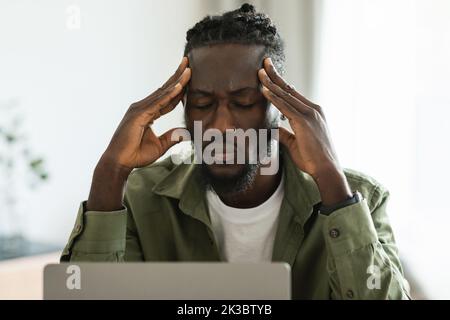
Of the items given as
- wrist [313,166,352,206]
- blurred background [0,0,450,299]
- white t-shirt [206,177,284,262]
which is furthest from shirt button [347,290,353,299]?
blurred background [0,0,450,299]

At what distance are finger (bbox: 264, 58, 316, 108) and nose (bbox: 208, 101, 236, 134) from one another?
0.37 ft

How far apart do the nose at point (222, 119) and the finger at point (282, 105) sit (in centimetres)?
9

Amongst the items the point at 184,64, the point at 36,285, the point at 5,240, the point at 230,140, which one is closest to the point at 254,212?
the point at 230,140

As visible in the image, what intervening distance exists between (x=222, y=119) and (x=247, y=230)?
0.26 metres

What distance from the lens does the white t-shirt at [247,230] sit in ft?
4.31

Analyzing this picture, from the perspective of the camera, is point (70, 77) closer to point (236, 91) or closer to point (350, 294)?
point (236, 91)

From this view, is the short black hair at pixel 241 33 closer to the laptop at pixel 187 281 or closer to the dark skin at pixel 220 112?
the dark skin at pixel 220 112

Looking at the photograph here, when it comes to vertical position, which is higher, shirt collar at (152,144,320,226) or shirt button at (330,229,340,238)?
shirt collar at (152,144,320,226)

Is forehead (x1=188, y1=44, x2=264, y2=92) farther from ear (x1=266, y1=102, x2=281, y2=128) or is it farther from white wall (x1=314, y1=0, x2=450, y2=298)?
white wall (x1=314, y1=0, x2=450, y2=298)

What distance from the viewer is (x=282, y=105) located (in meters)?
1.19

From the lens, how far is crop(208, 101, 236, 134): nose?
1.23 m

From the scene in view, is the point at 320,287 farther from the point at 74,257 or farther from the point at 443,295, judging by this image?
the point at 443,295

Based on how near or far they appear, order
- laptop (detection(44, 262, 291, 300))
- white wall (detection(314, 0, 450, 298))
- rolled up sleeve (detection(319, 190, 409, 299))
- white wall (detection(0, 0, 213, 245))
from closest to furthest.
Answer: laptop (detection(44, 262, 291, 300))
rolled up sleeve (detection(319, 190, 409, 299))
white wall (detection(314, 0, 450, 298))
white wall (detection(0, 0, 213, 245))

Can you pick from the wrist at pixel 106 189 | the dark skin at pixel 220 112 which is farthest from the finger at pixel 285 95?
the wrist at pixel 106 189
